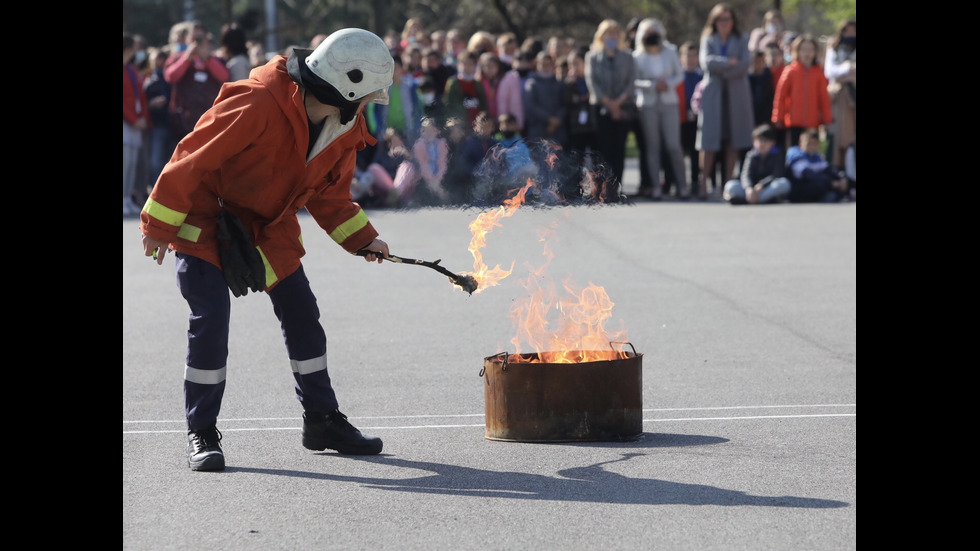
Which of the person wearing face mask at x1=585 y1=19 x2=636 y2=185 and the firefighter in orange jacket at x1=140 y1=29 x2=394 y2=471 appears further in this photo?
the person wearing face mask at x1=585 y1=19 x2=636 y2=185

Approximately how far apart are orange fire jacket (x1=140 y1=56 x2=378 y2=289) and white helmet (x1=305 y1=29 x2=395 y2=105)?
0.59 feet

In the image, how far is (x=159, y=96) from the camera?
1752cm

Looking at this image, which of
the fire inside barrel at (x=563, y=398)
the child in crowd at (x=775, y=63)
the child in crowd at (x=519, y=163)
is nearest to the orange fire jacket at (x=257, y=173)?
the fire inside barrel at (x=563, y=398)

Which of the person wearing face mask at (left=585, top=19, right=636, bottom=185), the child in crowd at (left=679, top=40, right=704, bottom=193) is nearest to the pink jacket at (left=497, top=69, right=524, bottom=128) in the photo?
the person wearing face mask at (left=585, top=19, right=636, bottom=185)

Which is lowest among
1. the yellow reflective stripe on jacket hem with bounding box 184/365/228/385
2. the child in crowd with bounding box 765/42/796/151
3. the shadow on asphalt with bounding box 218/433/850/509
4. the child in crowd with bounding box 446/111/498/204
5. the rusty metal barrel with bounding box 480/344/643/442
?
the shadow on asphalt with bounding box 218/433/850/509

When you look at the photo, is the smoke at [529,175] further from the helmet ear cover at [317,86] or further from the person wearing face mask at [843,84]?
the person wearing face mask at [843,84]

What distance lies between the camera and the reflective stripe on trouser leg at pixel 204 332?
564 cm

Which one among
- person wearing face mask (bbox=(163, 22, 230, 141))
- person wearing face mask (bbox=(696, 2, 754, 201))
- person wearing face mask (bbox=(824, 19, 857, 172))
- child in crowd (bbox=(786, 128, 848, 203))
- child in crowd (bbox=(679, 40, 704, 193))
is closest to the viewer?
person wearing face mask (bbox=(163, 22, 230, 141))

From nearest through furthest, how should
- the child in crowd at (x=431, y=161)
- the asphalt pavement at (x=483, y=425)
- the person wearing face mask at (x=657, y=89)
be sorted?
1. the asphalt pavement at (x=483, y=425)
2. the child in crowd at (x=431, y=161)
3. the person wearing face mask at (x=657, y=89)

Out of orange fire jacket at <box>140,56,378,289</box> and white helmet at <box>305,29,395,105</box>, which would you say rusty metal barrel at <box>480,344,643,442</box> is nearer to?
orange fire jacket at <box>140,56,378,289</box>

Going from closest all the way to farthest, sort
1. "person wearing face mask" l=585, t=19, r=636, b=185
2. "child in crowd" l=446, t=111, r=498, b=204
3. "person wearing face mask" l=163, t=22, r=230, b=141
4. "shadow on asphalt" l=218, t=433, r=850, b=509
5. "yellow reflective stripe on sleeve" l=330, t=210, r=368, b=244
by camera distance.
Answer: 1. "shadow on asphalt" l=218, t=433, r=850, b=509
2. "yellow reflective stripe on sleeve" l=330, t=210, r=368, b=244
3. "child in crowd" l=446, t=111, r=498, b=204
4. "person wearing face mask" l=163, t=22, r=230, b=141
5. "person wearing face mask" l=585, t=19, r=636, b=185

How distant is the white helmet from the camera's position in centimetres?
542

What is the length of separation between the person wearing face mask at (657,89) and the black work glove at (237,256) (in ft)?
40.1
